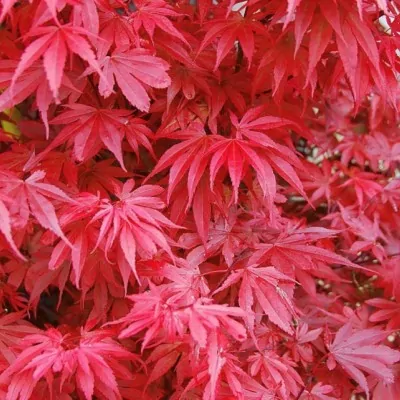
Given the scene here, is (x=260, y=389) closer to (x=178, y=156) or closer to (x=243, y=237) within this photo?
(x=243, y=237)

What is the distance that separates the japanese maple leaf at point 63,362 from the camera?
1.15 metres

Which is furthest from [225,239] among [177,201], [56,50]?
[56,50]

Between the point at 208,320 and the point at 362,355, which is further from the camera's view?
the point at 362,355

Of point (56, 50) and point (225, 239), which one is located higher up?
point (56, 50)

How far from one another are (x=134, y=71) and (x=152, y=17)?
0.43ft

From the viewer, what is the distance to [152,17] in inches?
52.3

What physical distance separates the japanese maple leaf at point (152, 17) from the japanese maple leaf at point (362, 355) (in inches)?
30.3

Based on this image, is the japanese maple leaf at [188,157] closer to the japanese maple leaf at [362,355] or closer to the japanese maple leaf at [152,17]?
the japanese maple leaf at [152,17]

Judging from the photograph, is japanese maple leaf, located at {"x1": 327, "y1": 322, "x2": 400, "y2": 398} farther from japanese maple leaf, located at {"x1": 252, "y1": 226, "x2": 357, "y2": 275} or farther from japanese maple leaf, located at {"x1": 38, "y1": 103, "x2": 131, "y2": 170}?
japanese maple leaf, located at {"x1": 38, "y1": 103, "x2": 131, "y2": 170}

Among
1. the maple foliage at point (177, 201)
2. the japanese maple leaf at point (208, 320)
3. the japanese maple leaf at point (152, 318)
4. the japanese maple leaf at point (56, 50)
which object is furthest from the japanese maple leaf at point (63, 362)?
the japanese maple leaf at point (56, 50)

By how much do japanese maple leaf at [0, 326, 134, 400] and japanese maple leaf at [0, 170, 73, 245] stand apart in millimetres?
229

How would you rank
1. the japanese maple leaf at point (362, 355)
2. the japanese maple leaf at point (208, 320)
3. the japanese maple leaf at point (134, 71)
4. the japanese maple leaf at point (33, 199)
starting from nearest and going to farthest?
the japanese maple leaf at point (208, 320) < the japanese maple leaf at point (33, 199) < the japanese maple leaf at point (134, 71) < the japanese maple leaf at point (362, 355)

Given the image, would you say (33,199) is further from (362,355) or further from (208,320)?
(362,355)

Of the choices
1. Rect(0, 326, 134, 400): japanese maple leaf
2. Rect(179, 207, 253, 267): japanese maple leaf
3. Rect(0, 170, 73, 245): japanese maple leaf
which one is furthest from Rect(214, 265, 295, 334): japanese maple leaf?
Rect(0, 170, 73, 245): japanese maple leaf
